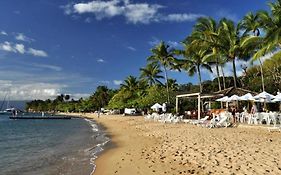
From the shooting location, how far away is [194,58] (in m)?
38.8

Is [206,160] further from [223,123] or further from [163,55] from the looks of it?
[163,55]

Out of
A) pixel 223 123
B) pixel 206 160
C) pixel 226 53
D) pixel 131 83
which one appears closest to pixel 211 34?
pixel 226 53

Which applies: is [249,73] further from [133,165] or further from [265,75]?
[133,165]

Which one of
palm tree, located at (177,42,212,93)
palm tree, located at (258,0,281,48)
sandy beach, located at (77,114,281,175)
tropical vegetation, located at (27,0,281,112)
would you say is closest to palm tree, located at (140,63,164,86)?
tropical vegetation, located at (27,0,281,112)

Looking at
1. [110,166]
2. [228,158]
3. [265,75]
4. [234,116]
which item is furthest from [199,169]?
[265,75]

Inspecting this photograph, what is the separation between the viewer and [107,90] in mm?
97812

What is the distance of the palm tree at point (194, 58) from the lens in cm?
3638

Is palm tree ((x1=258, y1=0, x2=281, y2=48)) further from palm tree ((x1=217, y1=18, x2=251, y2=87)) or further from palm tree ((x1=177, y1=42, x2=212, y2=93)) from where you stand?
palm tree ((x1=177, y1=42, x2=212, y2=93))

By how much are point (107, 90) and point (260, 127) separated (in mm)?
82244

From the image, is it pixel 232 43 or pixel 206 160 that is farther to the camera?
pixel 232 43

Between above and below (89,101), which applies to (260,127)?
below

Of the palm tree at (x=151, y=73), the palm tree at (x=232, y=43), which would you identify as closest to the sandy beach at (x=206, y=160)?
the palm tree at (x=232, y=43)

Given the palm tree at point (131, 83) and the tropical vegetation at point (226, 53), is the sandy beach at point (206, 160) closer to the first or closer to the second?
the tropical vegetation at point (226, 53)

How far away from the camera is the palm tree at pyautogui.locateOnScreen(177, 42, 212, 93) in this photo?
36.4m
